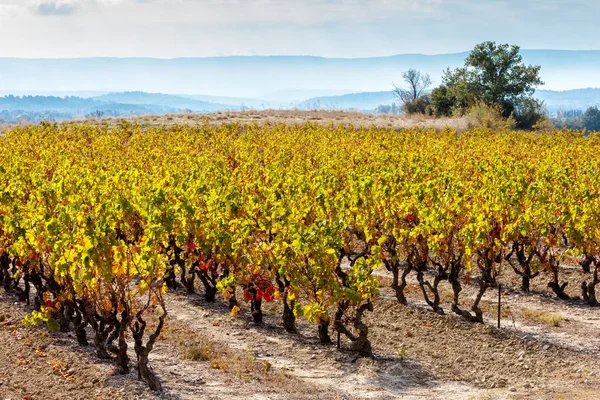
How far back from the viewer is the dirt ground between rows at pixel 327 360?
10734 millimetres

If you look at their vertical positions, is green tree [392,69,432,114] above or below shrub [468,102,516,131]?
above

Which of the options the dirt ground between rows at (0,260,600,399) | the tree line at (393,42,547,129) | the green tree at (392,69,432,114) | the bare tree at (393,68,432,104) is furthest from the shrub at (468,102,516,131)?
the bare tree at (393,68,432,104)

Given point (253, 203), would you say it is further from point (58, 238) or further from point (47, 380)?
point (47, 380)

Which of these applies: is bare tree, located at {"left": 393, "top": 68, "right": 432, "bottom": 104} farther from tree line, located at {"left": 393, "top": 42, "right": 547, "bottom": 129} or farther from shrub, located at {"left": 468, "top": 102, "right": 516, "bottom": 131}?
shrub, located at {"left": 468, "top": 102, "right": 516, "bottom": 131}

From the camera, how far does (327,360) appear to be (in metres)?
12.2

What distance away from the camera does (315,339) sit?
1336cm

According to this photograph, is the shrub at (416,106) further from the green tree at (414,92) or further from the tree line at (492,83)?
the tree line at (492,83)

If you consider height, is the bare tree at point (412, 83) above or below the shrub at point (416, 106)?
above

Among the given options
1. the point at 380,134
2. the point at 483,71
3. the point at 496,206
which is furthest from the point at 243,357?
the point at 483,71

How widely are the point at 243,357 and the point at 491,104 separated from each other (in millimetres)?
61818

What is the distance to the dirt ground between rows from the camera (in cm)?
1073

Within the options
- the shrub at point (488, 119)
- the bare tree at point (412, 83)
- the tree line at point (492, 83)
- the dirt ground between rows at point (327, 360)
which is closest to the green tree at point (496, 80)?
the tree line at point (492, 83)

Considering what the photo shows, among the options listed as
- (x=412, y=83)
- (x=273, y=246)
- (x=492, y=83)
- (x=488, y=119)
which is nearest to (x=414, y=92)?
(x=412, y=83)

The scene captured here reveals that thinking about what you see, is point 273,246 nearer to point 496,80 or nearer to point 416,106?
point 496,80
